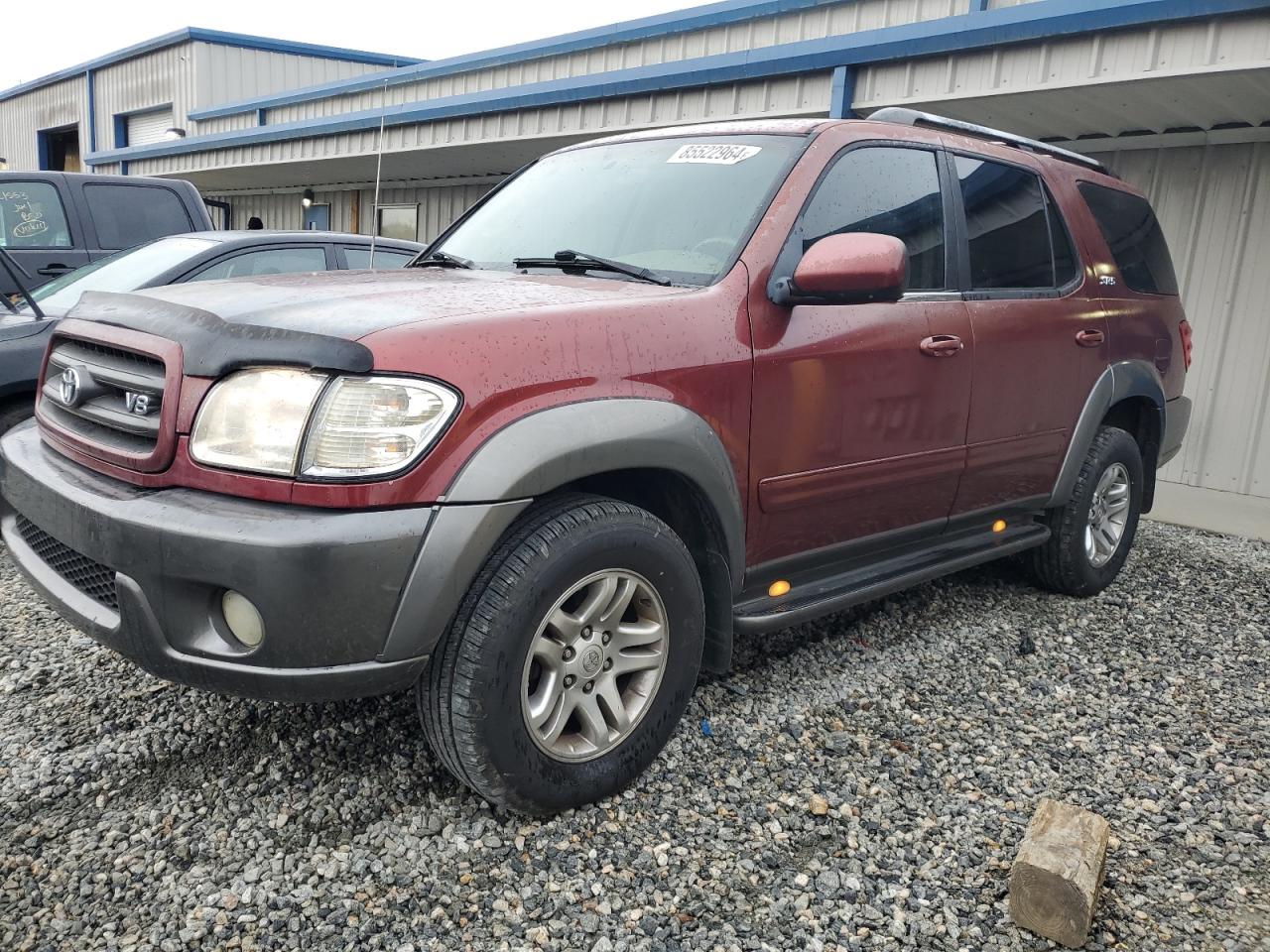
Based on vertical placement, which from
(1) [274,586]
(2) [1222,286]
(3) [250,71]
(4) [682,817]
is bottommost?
(4) [682,817]

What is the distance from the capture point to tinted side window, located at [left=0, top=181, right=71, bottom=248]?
23.0ft

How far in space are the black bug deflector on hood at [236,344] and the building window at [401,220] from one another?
35.3ft

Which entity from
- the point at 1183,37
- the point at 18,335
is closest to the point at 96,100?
the point at 18,335

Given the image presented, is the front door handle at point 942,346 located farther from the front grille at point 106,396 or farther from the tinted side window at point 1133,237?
the front grille at point 106,396

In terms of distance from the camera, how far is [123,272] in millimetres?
5418

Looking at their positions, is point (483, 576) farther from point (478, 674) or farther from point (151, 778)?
point (151, 778)

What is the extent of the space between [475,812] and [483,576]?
2.35ft

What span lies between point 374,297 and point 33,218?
619cm

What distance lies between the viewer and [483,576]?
2234 mm

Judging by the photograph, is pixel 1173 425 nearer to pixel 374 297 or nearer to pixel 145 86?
pixel 374 297

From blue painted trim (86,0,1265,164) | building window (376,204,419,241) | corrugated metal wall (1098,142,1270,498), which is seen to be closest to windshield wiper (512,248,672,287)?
blue painted trim (86,0,1265,164)

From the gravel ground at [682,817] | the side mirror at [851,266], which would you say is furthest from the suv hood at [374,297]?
the gravel ground at [682,817]

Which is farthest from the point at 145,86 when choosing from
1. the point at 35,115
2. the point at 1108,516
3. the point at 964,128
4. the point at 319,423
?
the point at 319,423

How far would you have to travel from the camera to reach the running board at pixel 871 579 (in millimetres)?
2900
